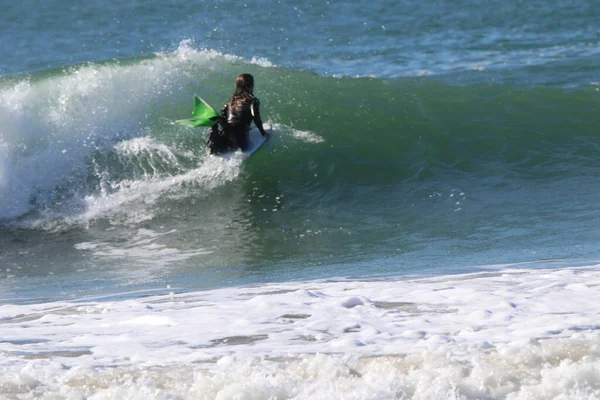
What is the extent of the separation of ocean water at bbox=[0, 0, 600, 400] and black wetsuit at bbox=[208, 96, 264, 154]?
0.43 meters

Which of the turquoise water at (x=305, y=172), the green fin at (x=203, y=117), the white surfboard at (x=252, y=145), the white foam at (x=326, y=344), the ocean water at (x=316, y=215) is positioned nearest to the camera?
the white foam at (x=326, y=344)

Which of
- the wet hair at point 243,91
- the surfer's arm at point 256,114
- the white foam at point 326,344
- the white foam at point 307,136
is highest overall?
the wet hair at point 243,91

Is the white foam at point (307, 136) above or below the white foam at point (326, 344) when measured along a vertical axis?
above

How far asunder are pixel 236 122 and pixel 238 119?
42 millimetres

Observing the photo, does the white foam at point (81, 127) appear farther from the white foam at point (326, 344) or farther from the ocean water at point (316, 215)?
the white foam at point (326, 344)

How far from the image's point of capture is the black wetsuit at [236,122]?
10406mm

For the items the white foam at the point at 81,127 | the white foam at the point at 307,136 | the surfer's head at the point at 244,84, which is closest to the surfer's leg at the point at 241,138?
the surfer's head at the point at 244,84

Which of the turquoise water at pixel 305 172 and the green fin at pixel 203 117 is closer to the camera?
the turquoise water at pixel 305 172

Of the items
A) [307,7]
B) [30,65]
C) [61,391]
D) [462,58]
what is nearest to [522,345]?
[61,391]

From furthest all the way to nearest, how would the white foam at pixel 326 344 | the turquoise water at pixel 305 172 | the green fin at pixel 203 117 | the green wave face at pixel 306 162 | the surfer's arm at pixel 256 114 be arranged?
the surfer's arm at pixel 256 114 < the green fin at pixel 203 117 < the green wave face at pixel 306 162 < the turquoise water at pixel 305 172 < the white foam at pixel 326 344

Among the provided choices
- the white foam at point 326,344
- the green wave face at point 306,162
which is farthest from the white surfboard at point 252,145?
the white foam at point 326,344

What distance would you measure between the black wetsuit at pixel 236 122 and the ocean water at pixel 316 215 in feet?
1.42

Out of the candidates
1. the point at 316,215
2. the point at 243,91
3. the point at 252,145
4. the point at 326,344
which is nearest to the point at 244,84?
the point at 243,91

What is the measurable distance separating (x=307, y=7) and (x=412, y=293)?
1606 cm
